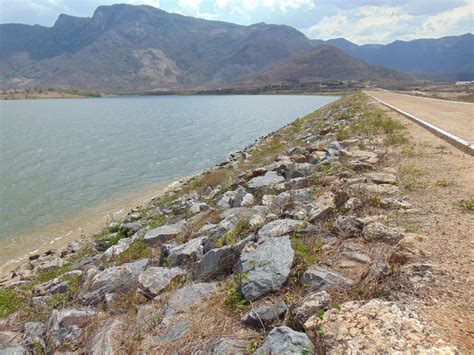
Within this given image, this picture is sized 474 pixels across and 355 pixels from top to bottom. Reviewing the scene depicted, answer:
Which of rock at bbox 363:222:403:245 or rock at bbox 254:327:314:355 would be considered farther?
rock at bbox 363:222:403:245

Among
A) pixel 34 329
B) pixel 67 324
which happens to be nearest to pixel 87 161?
pixel 34 329

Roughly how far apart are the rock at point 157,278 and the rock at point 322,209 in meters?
2.87

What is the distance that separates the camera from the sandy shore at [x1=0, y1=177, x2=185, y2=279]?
15.5 metres

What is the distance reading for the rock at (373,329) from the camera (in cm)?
350

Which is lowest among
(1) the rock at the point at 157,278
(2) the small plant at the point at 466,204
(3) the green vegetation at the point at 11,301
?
(3) the green vegetation at the point at 11,301

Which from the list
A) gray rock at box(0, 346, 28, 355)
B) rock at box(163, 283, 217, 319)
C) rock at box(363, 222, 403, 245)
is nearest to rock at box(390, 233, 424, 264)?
rock at box(363, 222, 403, 245)

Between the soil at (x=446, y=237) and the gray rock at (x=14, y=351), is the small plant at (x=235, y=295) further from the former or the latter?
the gray rock at (x=14, y=351)

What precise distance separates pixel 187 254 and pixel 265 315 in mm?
3105

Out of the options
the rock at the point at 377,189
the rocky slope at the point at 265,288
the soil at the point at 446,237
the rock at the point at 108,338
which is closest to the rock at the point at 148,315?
the rocky slope at the point at 265,288

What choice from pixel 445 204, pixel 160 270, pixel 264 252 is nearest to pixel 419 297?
pixel 264 252

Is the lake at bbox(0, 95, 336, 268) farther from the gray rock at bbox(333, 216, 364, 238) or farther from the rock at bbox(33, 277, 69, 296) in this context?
the gray rock at bbox(333, 216, 364, 238)

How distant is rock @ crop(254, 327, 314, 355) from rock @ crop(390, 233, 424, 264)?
2.15 meters

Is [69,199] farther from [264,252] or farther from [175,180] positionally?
[264,252]

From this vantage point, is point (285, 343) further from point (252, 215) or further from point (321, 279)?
point (252, 215)
